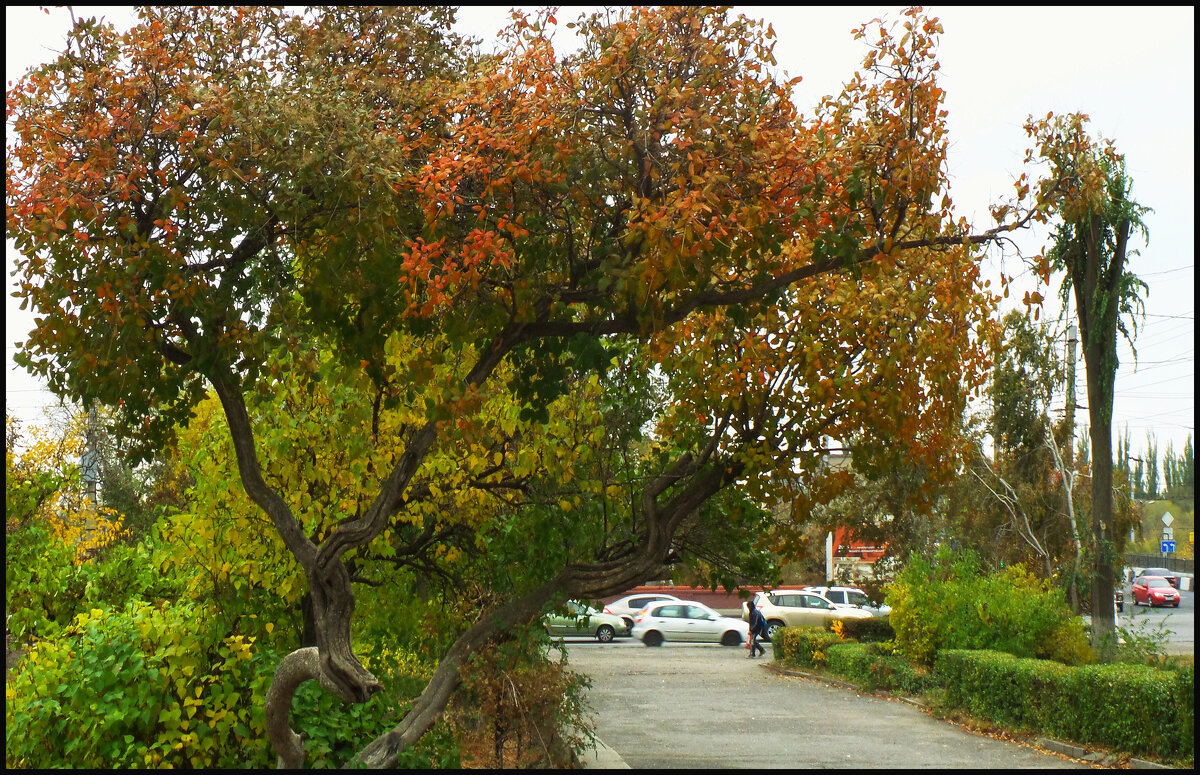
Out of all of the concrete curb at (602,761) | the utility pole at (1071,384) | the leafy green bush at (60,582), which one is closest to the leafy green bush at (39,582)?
the leafy green bush at (60,582)

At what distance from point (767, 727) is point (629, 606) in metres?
21.3

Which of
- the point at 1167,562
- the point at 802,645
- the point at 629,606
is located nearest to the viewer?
the point at 802,645

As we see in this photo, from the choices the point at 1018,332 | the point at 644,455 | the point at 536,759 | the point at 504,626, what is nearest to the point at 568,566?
the point at 504,626

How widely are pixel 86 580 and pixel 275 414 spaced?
5488mm

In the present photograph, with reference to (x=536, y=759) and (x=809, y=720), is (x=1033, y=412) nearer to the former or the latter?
(x=809, y=720)

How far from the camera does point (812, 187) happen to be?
6.40 m

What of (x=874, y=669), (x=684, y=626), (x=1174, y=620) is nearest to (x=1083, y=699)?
(x=874, y=669)

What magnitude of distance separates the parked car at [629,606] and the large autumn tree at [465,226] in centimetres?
2822

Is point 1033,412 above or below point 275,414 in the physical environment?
above

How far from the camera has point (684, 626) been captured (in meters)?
33.9

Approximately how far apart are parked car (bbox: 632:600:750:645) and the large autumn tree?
26.3 m

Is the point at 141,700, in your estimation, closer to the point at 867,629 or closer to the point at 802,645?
the point at 802,645

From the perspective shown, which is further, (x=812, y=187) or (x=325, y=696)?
(x=325, y=696)

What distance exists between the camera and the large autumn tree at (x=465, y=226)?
6.35 metres
